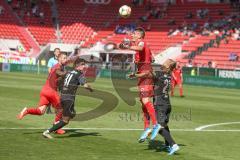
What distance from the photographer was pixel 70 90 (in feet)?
42.3

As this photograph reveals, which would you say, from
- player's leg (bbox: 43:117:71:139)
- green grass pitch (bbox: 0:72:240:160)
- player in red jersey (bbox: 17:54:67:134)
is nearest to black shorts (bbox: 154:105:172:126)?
green grass pitch (bbox: 0:72:240:160)

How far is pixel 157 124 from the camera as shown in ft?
37.2

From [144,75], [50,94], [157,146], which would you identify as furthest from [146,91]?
[50,94]

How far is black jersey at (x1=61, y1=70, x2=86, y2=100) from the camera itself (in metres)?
12.9

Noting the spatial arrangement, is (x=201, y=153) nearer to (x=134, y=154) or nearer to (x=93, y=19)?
(x=134, y=154)

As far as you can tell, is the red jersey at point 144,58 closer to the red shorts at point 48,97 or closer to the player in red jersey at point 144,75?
the player in red jersey at point 144,75

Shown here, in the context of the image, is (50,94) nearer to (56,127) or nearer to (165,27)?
(56,127)

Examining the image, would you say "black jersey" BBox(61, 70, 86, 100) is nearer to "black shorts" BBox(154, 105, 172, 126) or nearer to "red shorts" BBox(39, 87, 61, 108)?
"red shorts" BBox(39, 87, 61, 108)

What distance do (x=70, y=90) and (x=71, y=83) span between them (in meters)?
0.17

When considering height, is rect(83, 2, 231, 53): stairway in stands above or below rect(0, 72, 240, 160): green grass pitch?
above

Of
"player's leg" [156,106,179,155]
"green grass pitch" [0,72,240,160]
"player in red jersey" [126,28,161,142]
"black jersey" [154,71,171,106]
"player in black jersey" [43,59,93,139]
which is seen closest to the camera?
"green grass pitch" [0,72,240,160]

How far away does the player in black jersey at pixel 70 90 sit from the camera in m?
12.7

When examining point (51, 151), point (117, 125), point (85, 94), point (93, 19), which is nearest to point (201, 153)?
point (51, 151)

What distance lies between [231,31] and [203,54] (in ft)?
14.3
